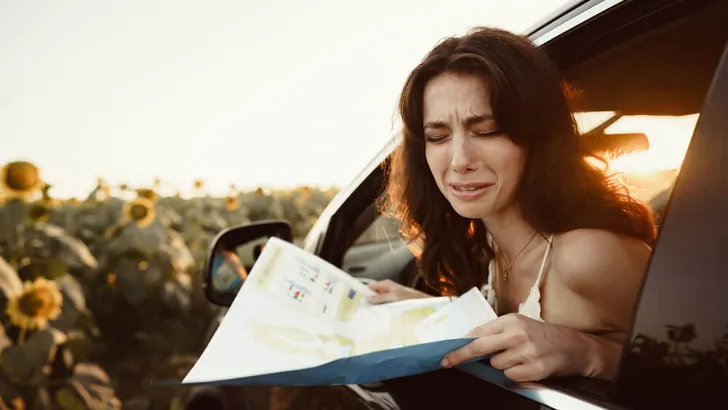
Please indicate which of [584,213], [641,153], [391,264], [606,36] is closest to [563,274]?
[584,213]

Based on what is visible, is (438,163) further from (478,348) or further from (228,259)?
(228,259)

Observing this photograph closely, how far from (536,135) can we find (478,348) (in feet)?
2.10

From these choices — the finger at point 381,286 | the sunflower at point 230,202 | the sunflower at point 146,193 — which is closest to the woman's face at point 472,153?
the finger at point 381,286

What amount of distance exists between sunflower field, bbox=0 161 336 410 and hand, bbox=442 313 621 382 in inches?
113

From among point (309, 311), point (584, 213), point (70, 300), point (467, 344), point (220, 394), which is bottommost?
point (70, 300)

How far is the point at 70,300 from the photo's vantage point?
12.3 feet

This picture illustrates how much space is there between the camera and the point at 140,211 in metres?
5.04

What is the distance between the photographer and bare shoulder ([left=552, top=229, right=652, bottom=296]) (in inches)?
47.6

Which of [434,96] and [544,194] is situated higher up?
[434,96]

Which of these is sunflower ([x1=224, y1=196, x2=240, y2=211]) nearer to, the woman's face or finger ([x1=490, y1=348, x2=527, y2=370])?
the woman's face

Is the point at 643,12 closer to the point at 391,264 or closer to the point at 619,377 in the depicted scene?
the point at 619,377

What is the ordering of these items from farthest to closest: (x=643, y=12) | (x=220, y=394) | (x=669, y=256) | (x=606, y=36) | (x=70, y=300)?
(x=70, y=300) → (x=220, y=394) → (x=606, y=36) → (x=643, y=12) → (x=669, y=256)

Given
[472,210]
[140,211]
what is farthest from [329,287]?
[140,211]

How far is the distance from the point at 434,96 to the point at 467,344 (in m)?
0.70
